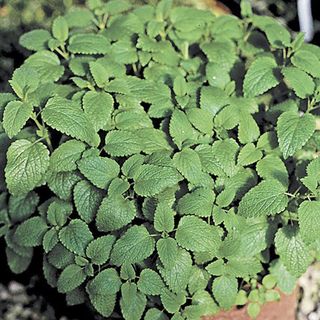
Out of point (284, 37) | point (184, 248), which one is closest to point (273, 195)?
point (184, 248)

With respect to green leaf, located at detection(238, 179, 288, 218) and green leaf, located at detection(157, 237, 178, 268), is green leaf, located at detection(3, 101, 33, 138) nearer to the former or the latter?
green leaf, located at detection(157, 237, 178, 268)

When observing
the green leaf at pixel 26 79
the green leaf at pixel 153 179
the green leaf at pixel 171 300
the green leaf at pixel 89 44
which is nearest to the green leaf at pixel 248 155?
the green leaf at pixel 153 179

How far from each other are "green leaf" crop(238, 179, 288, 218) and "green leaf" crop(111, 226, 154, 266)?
0.28 meters

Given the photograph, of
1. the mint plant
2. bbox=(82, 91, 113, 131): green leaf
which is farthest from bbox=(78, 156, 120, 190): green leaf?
bbox=(82, 91, 113, 131): green leaf

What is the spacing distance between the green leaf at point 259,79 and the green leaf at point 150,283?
0.66 meters

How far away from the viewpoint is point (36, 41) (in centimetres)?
246

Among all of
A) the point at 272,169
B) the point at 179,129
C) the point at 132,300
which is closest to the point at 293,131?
the point at 272,169

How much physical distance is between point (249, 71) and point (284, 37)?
0.22 m

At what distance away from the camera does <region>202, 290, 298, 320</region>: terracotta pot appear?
233 centimetres

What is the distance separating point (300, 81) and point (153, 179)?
581mm

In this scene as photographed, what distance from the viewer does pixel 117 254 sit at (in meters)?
2.04

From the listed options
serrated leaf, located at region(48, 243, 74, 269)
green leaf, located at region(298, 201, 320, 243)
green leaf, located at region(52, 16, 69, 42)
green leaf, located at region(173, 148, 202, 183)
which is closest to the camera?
green leaf, located at region(298, 201, 320, 243)

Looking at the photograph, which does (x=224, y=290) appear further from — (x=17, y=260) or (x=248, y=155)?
(x=17, y=260)

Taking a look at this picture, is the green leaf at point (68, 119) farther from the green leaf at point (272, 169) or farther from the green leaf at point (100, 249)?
the green leaf at point (272, 169)
